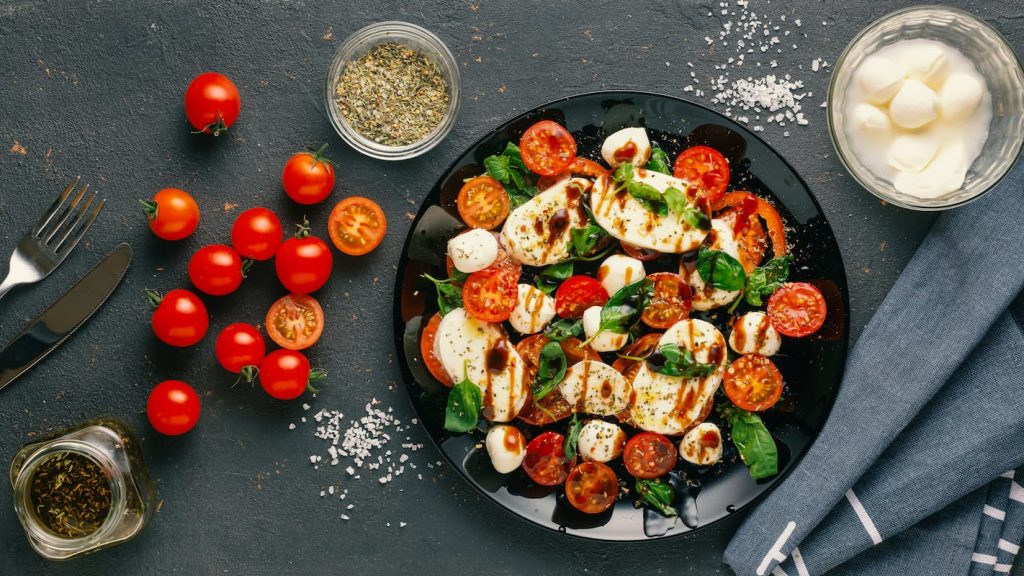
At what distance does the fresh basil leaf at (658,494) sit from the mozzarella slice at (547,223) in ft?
2.35

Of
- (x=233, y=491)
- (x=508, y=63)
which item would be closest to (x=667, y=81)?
(x=508, y=63)

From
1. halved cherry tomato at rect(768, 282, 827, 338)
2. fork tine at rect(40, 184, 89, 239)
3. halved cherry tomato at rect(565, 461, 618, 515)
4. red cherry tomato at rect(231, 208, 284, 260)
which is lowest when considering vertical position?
halved cherry tomato at rect(565, 461, 618, 515)

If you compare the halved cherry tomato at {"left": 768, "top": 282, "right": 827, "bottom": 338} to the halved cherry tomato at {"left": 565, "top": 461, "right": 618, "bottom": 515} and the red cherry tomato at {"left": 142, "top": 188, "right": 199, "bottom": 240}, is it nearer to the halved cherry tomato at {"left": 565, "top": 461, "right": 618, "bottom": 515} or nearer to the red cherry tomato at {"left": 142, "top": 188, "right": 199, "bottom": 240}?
the halved cherry tomato at {"left": 565, "top": 461, "right": 618, "bottom": 515}

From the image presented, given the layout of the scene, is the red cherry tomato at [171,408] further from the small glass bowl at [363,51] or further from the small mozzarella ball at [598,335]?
the small mozzarella ball at [598,335]

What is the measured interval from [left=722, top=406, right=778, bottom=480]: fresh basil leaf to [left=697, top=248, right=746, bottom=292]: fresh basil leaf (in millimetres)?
384

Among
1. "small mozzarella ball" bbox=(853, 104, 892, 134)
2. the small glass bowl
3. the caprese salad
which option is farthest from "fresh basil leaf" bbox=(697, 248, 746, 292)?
the small glass bowl

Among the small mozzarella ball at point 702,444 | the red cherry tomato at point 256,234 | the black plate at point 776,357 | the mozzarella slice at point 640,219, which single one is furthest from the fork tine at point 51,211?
the small mozzarella ball at point 702,444

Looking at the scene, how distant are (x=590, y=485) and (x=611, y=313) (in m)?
0.52

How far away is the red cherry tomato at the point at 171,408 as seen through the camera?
2.26 meters

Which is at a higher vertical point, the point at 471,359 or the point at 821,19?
the point at 821,19

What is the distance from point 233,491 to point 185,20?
1467 millimetres

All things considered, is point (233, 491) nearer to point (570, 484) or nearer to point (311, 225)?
point (311, 225)

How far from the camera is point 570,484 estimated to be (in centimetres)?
227

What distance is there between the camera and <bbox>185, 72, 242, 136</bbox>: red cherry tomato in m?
2.28
